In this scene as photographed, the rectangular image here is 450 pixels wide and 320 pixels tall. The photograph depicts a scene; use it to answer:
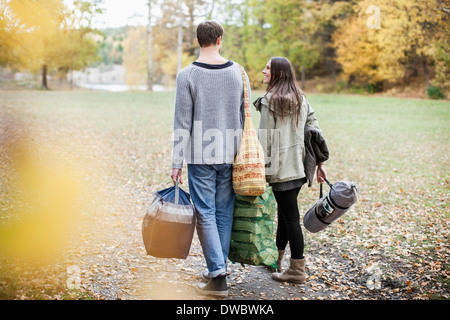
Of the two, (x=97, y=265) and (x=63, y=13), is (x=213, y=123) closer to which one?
(x=97, y=265)

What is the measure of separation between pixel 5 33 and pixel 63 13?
814 mm

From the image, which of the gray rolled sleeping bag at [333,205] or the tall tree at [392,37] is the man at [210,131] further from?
the tall tree at [392,37]

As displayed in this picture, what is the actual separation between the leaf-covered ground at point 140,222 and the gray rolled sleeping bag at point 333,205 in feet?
1.95

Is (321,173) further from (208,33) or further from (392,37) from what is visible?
(392,37)

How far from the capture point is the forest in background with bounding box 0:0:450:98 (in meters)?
6.15

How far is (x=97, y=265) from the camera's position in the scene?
12.9 feet

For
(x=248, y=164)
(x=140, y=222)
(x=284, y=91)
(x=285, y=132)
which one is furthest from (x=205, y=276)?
(x=140, y=222)

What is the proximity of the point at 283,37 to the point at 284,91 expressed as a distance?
22421 millimetres

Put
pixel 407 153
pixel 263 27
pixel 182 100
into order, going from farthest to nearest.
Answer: pixel 263 27
pixel 407 153
pixel 182 100

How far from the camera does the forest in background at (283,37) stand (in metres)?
6.15

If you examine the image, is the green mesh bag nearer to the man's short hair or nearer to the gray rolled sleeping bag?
the gray rolled sleeping bag

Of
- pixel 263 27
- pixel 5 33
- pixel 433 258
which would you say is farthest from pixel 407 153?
pixel 263 27

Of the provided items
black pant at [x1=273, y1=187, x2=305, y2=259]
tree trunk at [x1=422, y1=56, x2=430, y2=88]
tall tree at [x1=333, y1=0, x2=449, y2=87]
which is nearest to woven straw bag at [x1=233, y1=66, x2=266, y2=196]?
black pant at [x1=273, y1=187, x2=305, y2=259]

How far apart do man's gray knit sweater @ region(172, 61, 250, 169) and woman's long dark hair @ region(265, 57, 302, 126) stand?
0.32 metres
